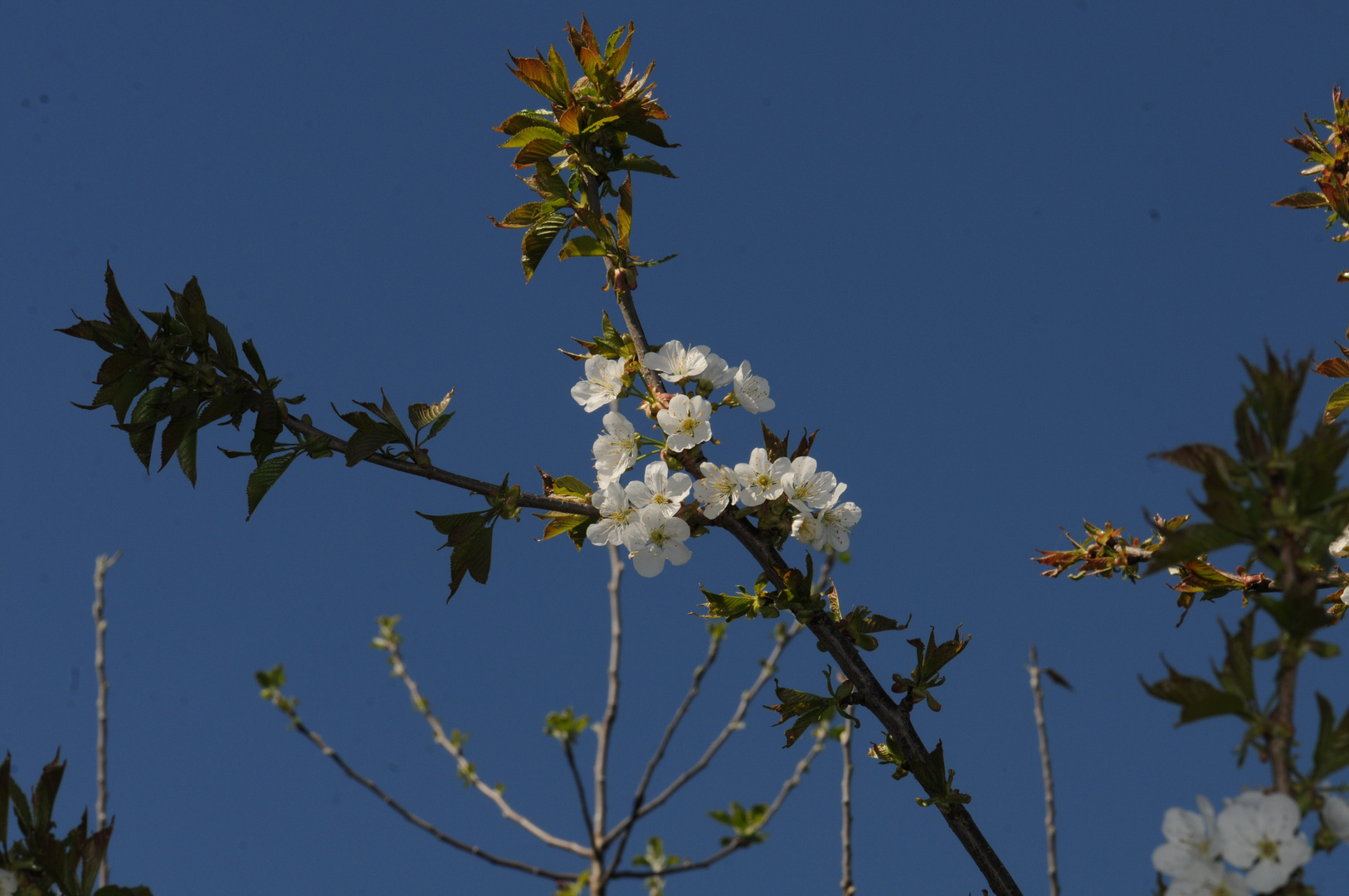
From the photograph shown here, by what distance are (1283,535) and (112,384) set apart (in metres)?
2.13

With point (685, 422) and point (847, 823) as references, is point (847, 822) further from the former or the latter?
point (685, 422)

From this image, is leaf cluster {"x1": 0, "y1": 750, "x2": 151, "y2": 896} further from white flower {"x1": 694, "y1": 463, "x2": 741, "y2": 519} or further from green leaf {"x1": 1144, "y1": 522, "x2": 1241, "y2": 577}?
green leaf {"x1": 1144, "y1": 522, "x2": 1241, "y2": 577}

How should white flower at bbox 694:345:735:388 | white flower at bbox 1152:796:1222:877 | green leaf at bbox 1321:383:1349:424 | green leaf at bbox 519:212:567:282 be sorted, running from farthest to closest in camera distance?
1. green leaf at bbox 1321:383:1349:424
2. green leaf at bbox 519:212:567:282
3. white flower at bbox 694:345:735:388
4. white flower at bbox 1152:796:1222:877

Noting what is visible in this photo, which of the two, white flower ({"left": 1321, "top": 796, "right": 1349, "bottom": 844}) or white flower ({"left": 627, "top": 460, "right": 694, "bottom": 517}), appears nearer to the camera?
white flower ({"left": 1321, "top": 796, "right": 1349, "bottom": 844})

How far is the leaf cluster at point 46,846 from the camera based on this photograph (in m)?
1.73

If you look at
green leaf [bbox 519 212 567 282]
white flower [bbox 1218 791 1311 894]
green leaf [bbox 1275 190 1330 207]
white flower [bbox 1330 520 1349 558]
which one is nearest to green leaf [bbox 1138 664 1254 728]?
white flower [bbox 1218 791 1311 894]

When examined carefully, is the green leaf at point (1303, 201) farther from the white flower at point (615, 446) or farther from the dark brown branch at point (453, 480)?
the dark brown branch at point (453, 480)

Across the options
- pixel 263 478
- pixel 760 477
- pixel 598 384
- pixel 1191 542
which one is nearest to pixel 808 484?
pixel 760 477

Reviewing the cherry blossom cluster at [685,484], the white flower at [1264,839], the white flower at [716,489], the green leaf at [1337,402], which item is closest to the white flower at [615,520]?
the cherry blossom cluster at [685,484]

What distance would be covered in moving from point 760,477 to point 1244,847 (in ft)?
3.61

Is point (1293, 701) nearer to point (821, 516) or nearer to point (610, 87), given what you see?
point (821, 516)

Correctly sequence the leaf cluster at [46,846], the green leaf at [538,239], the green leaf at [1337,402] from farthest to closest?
the green leaf at [1337,402]
the green leaf at [538,239]
the leaf cluster at [46,846]

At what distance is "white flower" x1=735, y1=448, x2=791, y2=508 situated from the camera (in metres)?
2.01

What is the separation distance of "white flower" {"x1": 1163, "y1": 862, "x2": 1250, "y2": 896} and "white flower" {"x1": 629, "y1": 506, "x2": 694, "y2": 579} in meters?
1.07
